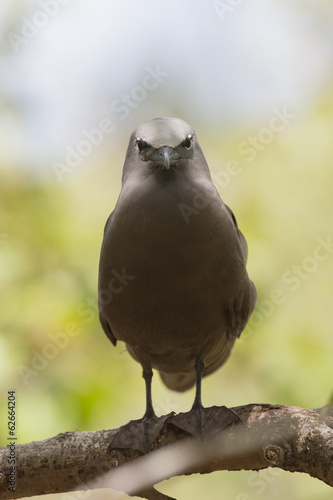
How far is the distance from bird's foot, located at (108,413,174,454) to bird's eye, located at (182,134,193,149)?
5.62 ft

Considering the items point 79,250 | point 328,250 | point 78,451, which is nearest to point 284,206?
point 328,250

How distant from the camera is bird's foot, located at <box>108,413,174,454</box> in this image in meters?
4.06

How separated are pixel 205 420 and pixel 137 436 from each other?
0.44m

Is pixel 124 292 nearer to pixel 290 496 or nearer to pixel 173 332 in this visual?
pixel 173 332

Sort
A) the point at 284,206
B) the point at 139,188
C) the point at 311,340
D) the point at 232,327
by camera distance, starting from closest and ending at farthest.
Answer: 1. the point at 139,188
2. the point at 232,327
3. the point at 311,340
4. the point at 284,206

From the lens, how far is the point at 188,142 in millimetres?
4270

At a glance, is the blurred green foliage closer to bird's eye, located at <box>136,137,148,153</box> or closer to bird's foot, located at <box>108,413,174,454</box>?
bird's foot, located at <box>108,413,174,454</box>

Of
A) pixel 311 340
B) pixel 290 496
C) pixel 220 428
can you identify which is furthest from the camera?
pixel 311 340

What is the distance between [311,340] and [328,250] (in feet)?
3.07

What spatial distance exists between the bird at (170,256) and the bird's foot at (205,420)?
0.01m

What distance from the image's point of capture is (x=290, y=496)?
17.0 ft
